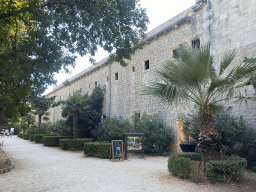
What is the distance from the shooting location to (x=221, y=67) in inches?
238

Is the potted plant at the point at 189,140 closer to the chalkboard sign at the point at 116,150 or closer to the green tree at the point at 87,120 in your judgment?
the chalkboard sign at the point at 116,150

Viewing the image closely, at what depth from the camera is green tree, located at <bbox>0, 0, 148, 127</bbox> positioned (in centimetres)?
546

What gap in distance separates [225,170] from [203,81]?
248 centimetres

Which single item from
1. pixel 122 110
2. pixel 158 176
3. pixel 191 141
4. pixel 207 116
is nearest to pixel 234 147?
pixel 191 141

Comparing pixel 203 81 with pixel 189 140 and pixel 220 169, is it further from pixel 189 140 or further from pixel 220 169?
pixel 189 140

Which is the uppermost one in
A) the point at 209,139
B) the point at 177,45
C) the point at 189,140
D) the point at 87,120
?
the point at 177,45

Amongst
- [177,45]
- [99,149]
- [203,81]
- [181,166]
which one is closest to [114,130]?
[99,149]

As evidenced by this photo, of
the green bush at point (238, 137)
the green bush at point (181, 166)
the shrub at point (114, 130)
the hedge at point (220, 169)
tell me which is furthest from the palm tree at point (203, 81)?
the shrub at point (114, 130)

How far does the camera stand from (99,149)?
10.6m

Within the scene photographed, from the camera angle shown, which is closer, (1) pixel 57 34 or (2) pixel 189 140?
(1) pixel 57 34

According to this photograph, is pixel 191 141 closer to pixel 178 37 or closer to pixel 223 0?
pixel 178 37

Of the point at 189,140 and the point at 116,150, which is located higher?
the point at 189,140

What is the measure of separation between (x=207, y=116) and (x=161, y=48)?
7818 mm

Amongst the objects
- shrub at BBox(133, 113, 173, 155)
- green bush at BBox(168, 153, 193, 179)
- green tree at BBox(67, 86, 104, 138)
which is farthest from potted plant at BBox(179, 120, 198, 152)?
green tree at BBox(67, 86, 104, 138)
